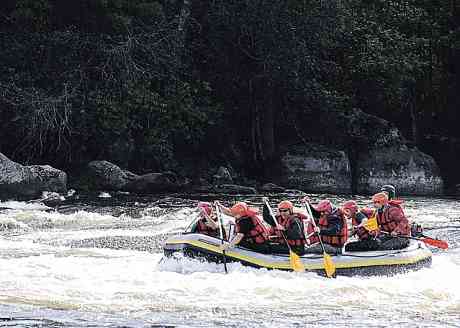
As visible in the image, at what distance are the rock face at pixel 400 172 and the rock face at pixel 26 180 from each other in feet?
32.9

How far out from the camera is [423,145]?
1345 inches

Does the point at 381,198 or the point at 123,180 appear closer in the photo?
the point at 381,198

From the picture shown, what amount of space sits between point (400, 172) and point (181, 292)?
18646mm

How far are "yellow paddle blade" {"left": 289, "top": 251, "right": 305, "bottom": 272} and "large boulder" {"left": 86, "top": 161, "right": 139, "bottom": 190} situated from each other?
13.4m

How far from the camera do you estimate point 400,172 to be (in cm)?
3044

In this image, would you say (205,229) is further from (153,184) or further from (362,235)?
(153,184)

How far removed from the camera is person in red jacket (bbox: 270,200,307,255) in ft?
46.4

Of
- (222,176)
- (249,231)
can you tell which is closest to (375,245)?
(249,231)

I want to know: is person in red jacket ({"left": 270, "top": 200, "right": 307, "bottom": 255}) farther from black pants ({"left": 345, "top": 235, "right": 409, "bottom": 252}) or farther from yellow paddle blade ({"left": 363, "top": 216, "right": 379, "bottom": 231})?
yellow paddle blade ({"left": 363, "top": 216, "right": 379, "bottom": 231})

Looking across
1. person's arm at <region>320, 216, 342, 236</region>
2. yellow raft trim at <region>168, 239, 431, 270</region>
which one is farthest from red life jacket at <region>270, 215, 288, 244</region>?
person's arm at <region>320, 216, 342, 236</region>

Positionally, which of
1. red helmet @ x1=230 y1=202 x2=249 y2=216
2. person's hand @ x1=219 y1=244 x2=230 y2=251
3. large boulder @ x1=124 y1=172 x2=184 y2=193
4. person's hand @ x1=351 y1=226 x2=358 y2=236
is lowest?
person's hand @ x1=219 y1=244 x2=230 y2=251

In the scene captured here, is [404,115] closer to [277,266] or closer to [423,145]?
[423,145]

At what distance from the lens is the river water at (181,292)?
11.6 metres

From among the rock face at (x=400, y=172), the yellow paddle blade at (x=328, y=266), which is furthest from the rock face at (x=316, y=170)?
the yellow paddle blade at (x=328, y=266)
